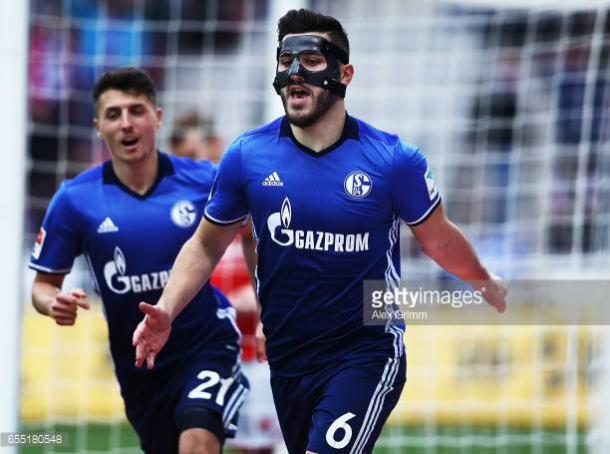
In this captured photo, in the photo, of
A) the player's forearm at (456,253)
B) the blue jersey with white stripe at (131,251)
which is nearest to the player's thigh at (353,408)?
the player's forearm at (456,253)

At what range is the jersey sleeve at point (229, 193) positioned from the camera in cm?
561

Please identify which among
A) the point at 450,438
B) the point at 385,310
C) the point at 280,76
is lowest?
the point at 450,438

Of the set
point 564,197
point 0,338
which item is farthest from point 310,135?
point 564,197

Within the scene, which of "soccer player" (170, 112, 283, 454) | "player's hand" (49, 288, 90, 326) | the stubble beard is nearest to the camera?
the stubble beard

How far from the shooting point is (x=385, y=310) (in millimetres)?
5516

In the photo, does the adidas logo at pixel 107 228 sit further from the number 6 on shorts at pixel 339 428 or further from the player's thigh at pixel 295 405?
the number 6 on shorts at pixel 339 428

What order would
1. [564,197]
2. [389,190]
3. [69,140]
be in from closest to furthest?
[389,190] < [564,197] < [69,140]

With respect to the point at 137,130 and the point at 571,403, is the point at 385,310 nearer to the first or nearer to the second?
the point at 137,130

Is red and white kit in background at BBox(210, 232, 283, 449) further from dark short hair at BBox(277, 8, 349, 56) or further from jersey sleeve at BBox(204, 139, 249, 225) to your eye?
dark short hair at BBox(277, 8, 349, 56)

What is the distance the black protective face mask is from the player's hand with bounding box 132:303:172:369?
1.13 meters

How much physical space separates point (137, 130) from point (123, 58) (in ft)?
18.3

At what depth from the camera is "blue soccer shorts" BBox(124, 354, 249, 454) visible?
6281 mm

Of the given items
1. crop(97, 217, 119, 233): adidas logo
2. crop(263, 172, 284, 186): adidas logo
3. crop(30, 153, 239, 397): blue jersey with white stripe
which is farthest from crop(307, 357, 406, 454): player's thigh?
crop(97, 217, 119, 233): adidas logo

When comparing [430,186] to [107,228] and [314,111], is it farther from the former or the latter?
[107,228]
